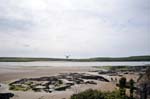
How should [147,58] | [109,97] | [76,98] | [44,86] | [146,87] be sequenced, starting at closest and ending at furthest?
1. [146,87]
2. [109,97]
3. [76,98]
4. [44,86]
5. [147,58]

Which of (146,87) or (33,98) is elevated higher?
(146,87)

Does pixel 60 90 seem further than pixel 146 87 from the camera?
Yes

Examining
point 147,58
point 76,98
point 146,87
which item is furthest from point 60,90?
point 147,58

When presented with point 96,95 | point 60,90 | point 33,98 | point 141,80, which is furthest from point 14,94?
point 141,80

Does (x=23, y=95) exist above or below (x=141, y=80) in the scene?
below

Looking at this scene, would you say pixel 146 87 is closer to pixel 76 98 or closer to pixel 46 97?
pixel 76 98

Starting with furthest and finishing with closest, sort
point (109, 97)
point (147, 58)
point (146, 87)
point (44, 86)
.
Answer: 1. point (147, 58)
2. point (44, 86)
3. point (109, 97)
4. point (146, 87)

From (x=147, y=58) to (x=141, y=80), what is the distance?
8972 cm

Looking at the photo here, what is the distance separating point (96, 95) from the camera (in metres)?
16.6

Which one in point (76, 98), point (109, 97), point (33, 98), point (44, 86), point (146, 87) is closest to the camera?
point (146, 87)

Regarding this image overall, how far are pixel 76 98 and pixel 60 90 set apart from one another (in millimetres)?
10315

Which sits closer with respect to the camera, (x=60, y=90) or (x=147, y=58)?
(x=60, y=90)

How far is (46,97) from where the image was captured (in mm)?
23812

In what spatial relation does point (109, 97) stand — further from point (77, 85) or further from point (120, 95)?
point (77, 85)
